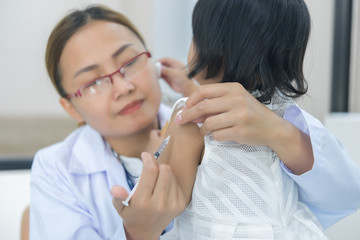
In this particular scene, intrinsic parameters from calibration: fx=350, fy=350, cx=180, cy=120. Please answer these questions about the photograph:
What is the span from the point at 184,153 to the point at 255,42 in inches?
11.3

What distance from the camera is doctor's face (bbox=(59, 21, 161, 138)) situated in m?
1.11

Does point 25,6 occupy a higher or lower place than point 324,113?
higher

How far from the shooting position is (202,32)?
2.63 ft

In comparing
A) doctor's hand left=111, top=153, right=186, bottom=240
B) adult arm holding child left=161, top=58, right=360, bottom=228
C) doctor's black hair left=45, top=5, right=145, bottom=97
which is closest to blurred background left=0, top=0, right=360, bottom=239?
doctor's black hair left=45, top=5, right=145, bottom=97

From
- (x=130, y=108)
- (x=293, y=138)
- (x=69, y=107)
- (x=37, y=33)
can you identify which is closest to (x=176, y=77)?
(x=130, y=108)

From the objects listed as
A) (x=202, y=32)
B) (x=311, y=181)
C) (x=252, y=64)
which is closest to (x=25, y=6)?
(x=202, y=32)

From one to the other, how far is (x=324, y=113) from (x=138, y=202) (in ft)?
3.59

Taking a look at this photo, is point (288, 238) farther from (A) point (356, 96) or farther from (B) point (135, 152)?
(A) point (356, 96)

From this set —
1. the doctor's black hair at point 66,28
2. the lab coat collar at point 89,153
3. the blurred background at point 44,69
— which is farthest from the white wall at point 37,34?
the lab coat collar at point 89,153

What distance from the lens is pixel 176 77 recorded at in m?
1.37

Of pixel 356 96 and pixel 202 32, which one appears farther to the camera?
pixel 356 96

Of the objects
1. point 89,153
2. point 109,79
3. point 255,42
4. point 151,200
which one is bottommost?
point 89,153

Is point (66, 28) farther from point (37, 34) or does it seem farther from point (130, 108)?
point (37, 34)

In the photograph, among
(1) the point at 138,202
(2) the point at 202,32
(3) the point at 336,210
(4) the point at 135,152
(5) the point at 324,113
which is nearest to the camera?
(1) the point at 138,202
